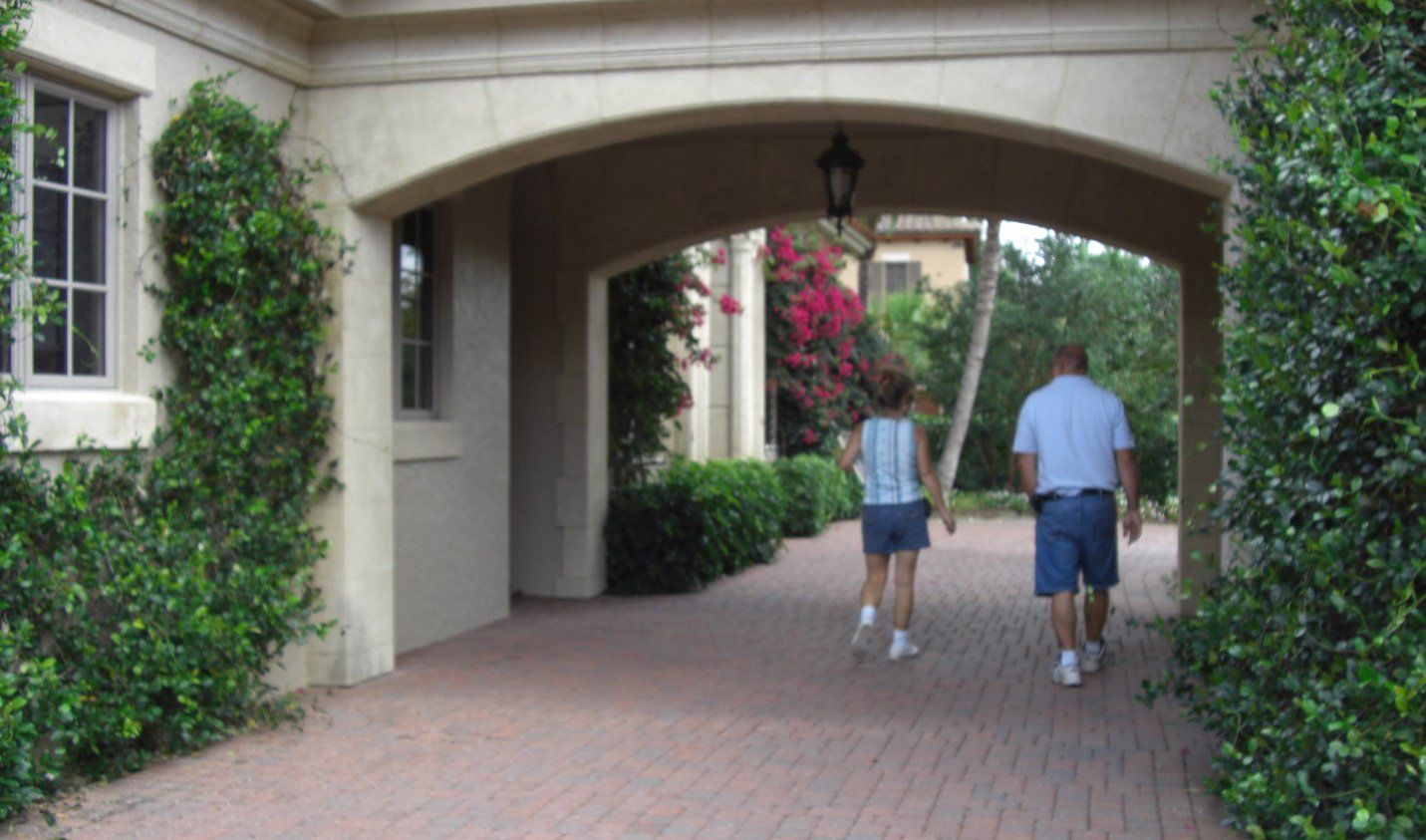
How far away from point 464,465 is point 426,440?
24.4 inches

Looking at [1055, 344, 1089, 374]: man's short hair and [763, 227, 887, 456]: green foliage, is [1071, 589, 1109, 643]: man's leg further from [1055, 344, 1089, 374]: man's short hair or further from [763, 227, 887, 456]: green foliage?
[763, 227, 887, 456]: green foliage

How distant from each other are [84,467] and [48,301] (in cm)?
88

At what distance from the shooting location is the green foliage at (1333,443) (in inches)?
161

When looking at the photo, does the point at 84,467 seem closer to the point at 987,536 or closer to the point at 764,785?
the point at 764,785

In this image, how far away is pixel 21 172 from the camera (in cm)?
604

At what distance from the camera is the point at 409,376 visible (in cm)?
948

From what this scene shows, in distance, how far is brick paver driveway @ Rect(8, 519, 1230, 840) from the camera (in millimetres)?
5438

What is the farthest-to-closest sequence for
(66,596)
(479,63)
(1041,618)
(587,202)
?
1. (587,202)
2. (1041,618)
3. (479,63)
4. (66,596)

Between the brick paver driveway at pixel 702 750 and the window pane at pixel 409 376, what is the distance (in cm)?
156

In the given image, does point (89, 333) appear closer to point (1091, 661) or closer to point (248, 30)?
point (248, 30)

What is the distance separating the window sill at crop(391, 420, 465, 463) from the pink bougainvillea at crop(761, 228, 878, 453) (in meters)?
10.5

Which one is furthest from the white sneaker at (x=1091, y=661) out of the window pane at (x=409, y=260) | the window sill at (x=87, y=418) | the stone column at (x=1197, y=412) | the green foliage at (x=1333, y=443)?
the window sill at (x=87, y=418)

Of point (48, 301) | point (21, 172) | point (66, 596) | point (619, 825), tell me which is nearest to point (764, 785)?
point (619, 825)

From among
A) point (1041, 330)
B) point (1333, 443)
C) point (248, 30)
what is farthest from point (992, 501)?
point (1333, 443)
